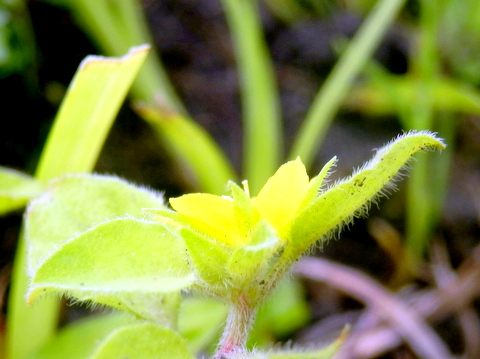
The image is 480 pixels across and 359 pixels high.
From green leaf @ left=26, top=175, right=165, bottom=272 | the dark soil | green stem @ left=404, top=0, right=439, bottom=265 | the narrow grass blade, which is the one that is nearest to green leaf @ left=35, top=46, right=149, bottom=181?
the narrow grass blade

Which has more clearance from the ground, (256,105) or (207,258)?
(207,258)

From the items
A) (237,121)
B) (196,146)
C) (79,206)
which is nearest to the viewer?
(79,206)

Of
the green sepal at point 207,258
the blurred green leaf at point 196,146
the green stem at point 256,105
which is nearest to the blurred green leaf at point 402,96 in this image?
the green stem at point 256,105

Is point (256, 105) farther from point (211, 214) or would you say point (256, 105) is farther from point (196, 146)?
point (211, 214)

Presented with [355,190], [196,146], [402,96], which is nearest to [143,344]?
[355,190]

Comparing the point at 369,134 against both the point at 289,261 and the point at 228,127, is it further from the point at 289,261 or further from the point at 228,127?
the point at 289,261

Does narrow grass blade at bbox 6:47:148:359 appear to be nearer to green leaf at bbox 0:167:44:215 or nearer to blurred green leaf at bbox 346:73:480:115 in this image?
green leaf at bbox 0:167:44:215
